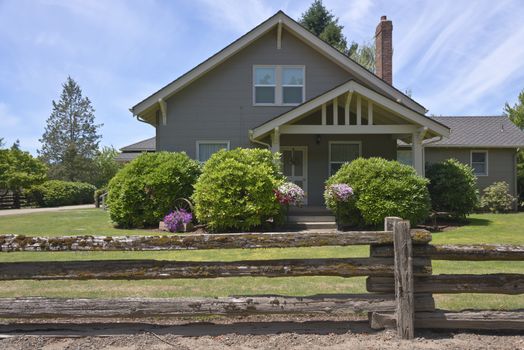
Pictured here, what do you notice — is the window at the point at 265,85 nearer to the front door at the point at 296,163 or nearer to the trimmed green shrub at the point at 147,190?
the front door at the point at 296,163

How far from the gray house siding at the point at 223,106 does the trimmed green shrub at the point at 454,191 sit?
18.7ft

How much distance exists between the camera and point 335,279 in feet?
22.2

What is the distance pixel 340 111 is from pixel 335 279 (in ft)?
37.0

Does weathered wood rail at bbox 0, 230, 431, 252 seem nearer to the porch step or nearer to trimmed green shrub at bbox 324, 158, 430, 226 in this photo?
trimmed green shrub at bbox 324, 158, 430, 226

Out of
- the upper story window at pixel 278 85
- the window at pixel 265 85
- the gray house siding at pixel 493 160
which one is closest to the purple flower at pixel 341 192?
the upper story window at pixel 278 85

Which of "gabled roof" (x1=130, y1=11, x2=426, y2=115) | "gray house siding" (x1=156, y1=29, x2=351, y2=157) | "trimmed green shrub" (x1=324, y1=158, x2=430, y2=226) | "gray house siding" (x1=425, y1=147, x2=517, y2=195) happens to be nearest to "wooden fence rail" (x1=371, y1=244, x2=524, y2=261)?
"trimmed green shrub" (x1=324, y1=158, x2=430, y2=226)

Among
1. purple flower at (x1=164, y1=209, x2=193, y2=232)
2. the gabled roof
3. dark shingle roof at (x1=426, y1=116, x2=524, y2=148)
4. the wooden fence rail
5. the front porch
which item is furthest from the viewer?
dark shingle roof at (x1=426, y1=116, x2=524, y2=148)

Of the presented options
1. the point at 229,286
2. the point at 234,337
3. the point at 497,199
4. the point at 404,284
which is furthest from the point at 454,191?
the point at 234,337

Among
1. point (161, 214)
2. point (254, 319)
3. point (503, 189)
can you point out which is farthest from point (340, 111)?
point (254, 319)

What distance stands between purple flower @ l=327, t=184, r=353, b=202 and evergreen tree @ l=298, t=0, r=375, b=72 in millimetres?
27884

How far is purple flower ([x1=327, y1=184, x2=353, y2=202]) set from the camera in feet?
41.4

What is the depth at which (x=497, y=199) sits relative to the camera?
21.3m

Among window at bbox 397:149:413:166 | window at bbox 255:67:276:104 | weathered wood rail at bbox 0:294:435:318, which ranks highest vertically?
window at bbox 255:67:276:104

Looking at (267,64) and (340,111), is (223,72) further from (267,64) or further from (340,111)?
(340,111)
